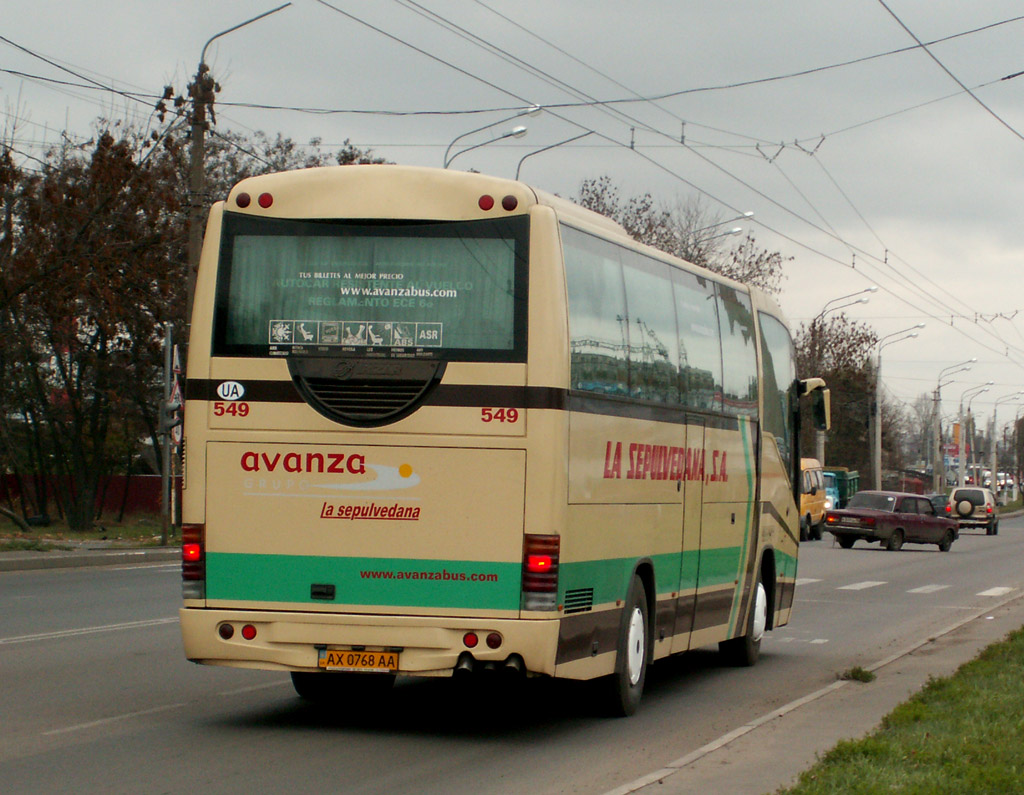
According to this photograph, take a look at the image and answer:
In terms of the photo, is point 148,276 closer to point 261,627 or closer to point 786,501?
point 786,501

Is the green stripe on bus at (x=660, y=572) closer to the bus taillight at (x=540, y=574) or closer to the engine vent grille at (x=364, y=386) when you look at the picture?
the bus taillight at (x=540, y=574)

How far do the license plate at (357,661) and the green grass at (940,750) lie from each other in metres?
2.53

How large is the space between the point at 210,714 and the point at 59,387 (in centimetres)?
4124

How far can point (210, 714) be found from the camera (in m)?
9.91

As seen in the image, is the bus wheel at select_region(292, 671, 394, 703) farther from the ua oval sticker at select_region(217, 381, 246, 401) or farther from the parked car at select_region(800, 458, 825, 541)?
the parked car at select_region(800, 458, 825, 541)

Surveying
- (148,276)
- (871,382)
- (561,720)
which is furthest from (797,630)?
(871,382)

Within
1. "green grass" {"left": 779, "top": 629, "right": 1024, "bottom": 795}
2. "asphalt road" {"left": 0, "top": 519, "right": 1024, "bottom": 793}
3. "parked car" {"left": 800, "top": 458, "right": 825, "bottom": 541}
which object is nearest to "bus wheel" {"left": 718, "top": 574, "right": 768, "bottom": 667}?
"asphalt road" {"left": 0, "top": 519, "right": 1024, "bottom": 793}

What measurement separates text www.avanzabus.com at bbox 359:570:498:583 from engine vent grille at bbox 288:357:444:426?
0.89 m

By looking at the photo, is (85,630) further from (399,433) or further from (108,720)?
(399,433)

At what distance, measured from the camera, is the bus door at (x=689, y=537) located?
451 inches

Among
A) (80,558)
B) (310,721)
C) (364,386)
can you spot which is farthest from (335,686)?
(80,558)

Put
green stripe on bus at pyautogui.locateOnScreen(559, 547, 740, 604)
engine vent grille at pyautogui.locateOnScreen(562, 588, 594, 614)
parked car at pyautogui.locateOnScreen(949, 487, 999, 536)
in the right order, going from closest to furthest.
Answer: engine vent grille at pyautogui.locateOnScreen(562, 588, 594, 614), green stripe on bus at pyautogui.locateOnScreen(559, 547, 740, 604), parked car at pyautogui.locateOnScreen(949, 487, 999, 536)

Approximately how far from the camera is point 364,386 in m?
9.17

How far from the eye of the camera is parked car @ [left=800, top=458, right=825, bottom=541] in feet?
167
